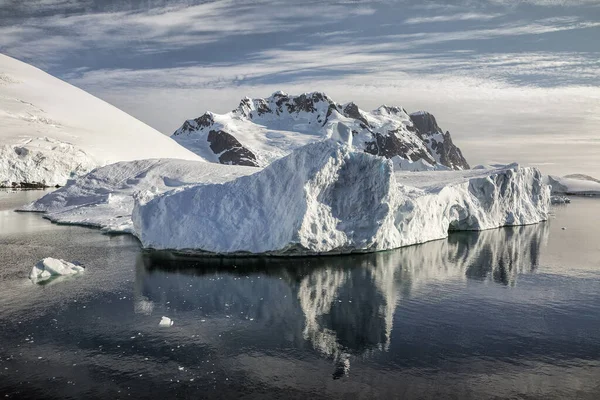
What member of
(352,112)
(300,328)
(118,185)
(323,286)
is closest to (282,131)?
(352,112)

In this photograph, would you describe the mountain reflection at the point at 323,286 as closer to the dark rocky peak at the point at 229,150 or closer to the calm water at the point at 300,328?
→ the calm water at the point at 300,328

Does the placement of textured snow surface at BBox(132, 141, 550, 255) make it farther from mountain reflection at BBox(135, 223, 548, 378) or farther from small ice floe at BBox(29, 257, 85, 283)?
small ice floe at BBox(29, 257, 85, 283)

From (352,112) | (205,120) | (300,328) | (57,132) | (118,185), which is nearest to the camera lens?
(300,328)

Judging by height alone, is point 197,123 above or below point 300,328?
above

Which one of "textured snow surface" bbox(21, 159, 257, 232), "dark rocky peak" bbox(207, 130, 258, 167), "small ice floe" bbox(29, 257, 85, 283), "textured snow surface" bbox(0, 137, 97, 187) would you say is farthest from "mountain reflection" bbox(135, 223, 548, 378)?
"dark rocky peak" bbox(207, 130, 258, 167)

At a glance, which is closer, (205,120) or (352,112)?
(205,120)

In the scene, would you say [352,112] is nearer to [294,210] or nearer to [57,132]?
[57,132]
